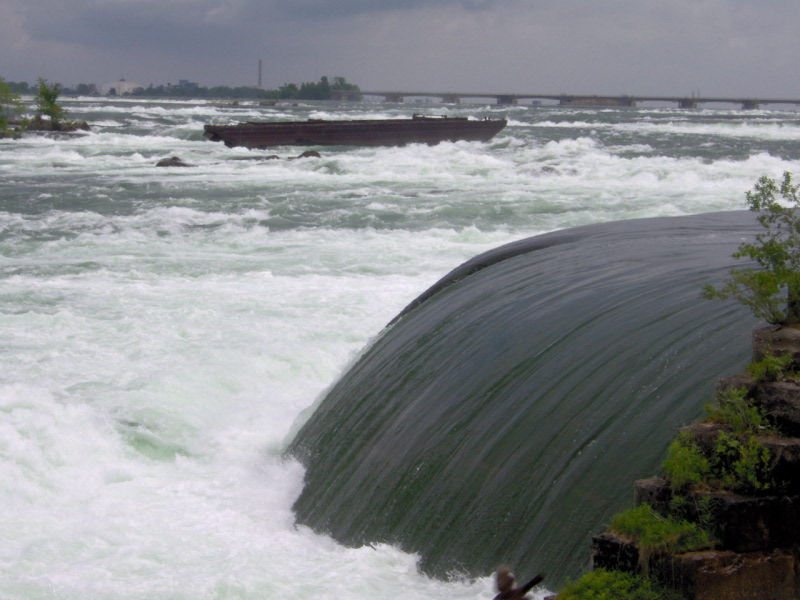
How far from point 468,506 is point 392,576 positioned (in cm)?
54

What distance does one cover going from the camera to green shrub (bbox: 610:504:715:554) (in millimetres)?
3543

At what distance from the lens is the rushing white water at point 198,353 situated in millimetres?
6008

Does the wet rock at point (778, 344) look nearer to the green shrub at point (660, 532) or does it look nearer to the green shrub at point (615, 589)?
the green shrub at point (660, 532)

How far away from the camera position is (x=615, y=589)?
3.62 m

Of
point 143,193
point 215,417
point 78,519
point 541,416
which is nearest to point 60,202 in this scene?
point 143,193

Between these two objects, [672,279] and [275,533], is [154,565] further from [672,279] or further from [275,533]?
[672,279]

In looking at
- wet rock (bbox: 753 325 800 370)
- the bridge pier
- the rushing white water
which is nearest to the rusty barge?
the rushing white water

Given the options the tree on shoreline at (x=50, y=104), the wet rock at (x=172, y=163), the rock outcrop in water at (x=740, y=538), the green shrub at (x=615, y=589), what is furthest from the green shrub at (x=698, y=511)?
the tree on shoreline at (x=50, y=104)

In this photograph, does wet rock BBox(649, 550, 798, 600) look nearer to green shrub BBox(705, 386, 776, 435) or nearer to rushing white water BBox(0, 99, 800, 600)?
green shrub BBox(705, 386, 776, 435)

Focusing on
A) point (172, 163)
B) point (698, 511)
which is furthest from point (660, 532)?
point (172, 163)

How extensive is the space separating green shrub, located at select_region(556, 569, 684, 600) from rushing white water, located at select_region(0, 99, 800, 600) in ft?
3.47

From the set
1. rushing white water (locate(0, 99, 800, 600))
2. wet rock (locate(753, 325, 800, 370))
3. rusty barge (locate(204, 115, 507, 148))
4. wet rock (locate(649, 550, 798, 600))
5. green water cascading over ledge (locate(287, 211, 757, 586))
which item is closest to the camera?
wet rock (locate(649, 550, 798, 600))

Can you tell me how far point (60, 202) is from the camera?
26.8 meters

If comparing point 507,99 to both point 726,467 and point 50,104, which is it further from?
point 726,467
